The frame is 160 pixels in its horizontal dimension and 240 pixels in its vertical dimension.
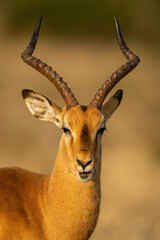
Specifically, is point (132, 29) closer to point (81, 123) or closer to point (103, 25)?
point (103, 25)

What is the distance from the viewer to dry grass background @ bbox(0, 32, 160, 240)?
12242 millimetres

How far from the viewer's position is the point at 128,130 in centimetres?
1709

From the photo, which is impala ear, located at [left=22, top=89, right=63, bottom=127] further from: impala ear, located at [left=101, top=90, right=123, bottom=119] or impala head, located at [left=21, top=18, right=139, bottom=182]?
impala ear, located at [left=101, top=90, right=123, bottom=119]

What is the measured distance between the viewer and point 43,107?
761 centimetres

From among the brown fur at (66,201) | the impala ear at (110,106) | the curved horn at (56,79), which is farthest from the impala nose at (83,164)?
the impala ear at (110,106)

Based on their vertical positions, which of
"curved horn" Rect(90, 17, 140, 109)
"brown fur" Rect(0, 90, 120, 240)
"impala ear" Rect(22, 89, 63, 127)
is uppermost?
"curved horn" Rect(90, 17, 140, 109)

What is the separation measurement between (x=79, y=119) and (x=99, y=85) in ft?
41.0

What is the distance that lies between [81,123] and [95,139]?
283 millimetres

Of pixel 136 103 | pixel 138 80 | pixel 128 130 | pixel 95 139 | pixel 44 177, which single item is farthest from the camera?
pixel 138 80

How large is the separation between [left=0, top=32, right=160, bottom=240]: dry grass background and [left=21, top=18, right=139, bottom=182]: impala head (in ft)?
14.5

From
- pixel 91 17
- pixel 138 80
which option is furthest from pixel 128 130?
pixel 91 17

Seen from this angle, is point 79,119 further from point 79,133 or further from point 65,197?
point 65,197

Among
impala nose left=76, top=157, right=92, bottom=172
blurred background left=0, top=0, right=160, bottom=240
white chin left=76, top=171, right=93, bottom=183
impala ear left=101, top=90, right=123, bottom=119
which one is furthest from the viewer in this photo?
blurred background left=0, top=0, right=160, bottom=240

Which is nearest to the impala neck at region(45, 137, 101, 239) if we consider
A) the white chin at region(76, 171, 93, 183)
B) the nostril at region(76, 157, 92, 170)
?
the white chin at region(76, 171, 93, 183)
